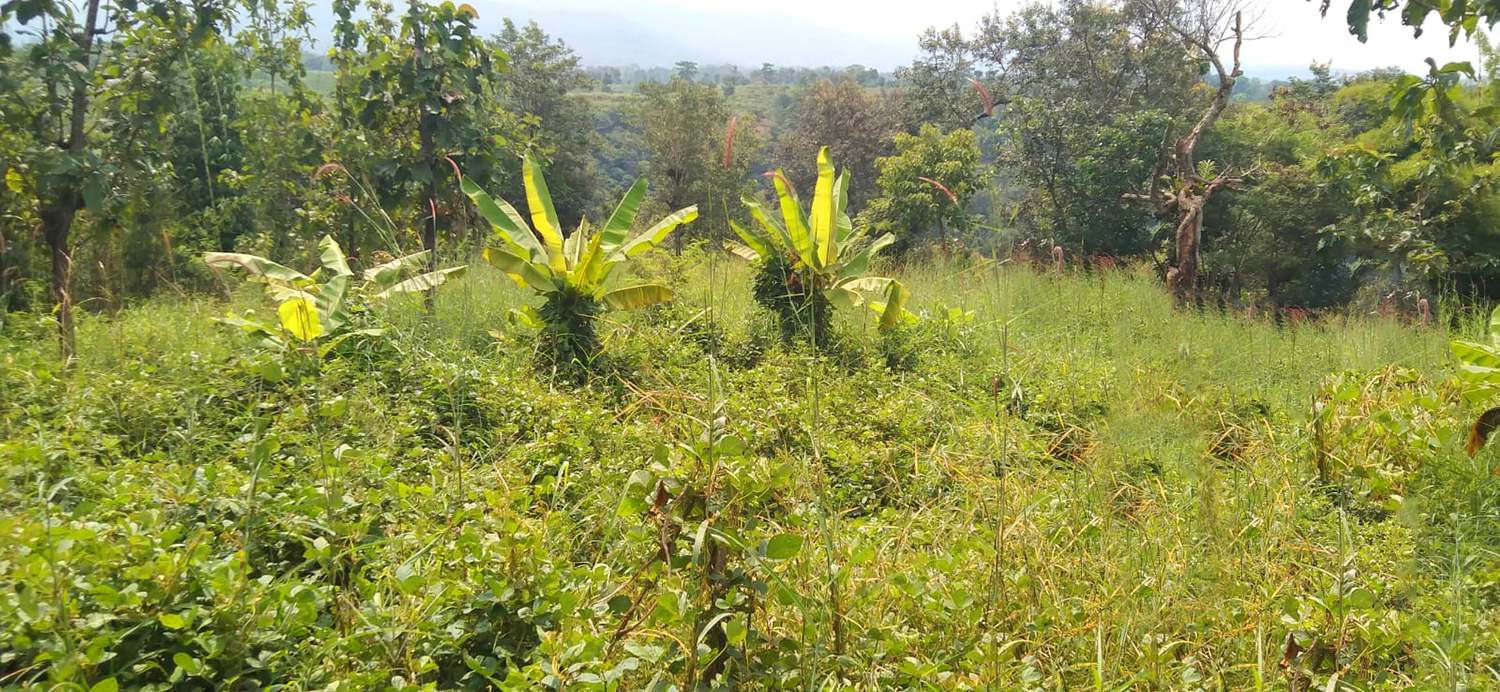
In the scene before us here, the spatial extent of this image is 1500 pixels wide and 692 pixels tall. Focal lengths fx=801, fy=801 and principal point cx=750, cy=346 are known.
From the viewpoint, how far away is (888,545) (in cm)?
255

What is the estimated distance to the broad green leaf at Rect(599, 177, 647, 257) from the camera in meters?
4.55

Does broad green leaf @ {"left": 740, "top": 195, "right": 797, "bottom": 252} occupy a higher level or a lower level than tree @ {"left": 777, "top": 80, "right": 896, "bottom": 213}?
lower

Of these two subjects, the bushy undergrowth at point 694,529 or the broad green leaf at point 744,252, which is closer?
the bushy undergrowth at point 694,529

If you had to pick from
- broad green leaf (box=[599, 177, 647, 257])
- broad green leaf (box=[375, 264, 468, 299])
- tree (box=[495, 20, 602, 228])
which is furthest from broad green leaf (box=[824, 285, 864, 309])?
tree (box=[495, 20, 602, 228])

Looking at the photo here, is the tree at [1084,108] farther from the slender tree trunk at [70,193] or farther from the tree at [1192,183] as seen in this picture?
the slender tree trunk at [70,193]

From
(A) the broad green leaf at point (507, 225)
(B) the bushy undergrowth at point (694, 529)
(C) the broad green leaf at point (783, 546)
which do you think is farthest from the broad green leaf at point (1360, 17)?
(A) the broad green leaf at point (507, 225)

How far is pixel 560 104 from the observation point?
89.4 ft

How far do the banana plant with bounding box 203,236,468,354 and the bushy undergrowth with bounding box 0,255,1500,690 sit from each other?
0.15 metres

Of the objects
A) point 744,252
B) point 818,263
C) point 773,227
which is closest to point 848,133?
point 744,252

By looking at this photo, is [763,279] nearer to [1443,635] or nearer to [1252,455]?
[1252,455]

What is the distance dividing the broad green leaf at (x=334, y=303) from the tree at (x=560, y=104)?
70.4 feet

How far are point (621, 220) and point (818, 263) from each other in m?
1.31

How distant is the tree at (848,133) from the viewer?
23547 mm

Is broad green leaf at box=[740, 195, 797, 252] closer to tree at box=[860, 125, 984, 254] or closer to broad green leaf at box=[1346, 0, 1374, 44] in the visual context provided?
broad green leaf at box=[1346, 0, 1374, 44]
